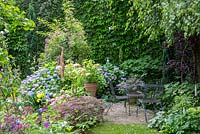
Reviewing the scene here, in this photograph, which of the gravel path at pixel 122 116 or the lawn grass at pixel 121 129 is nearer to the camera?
the lawn grass at pixel 121 129

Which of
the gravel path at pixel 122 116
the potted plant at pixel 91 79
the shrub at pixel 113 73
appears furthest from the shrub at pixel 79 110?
the shrub at pixel 113 73

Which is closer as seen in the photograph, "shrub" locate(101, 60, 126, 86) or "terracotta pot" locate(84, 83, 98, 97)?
"terracotta pot" locate(84, 83, 98, 97)

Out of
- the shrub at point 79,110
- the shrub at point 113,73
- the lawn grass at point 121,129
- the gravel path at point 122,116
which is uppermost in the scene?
the shrub at point 113,73

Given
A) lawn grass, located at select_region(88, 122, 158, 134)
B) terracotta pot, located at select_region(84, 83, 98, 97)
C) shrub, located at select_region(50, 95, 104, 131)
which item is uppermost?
terracotta pot, located at select_region(84, 83, 98, 97)

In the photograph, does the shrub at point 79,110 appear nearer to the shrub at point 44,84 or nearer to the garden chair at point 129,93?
the shrub at point 44,84

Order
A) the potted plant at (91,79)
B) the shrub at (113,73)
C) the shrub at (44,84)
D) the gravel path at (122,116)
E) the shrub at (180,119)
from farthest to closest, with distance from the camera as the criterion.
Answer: the shrub at (113,73), the potted plant at (91,79), the shrub at (44,84), the gravel path at (122,116), the shrub at (180,119)

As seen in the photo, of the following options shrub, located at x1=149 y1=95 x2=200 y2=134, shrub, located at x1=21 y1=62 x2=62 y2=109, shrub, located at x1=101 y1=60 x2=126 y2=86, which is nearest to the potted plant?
shrub, located at x1=21 y1=62 x2=62 y2=109

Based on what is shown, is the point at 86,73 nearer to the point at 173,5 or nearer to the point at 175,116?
the point at 175,116

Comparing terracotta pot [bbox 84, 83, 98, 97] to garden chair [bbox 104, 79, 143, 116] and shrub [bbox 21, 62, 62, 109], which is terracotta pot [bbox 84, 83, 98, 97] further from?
shrub [bbox 21, 62, 62, 109]

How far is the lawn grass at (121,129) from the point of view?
4.97 m

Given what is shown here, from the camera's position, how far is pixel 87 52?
8.30 metres

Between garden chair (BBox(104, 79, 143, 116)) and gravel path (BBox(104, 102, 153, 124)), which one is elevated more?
garden chair (BBox(104, 79, 143, 116))

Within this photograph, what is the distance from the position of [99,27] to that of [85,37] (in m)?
0.63

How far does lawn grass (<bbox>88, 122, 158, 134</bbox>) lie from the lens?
4.97 meters
